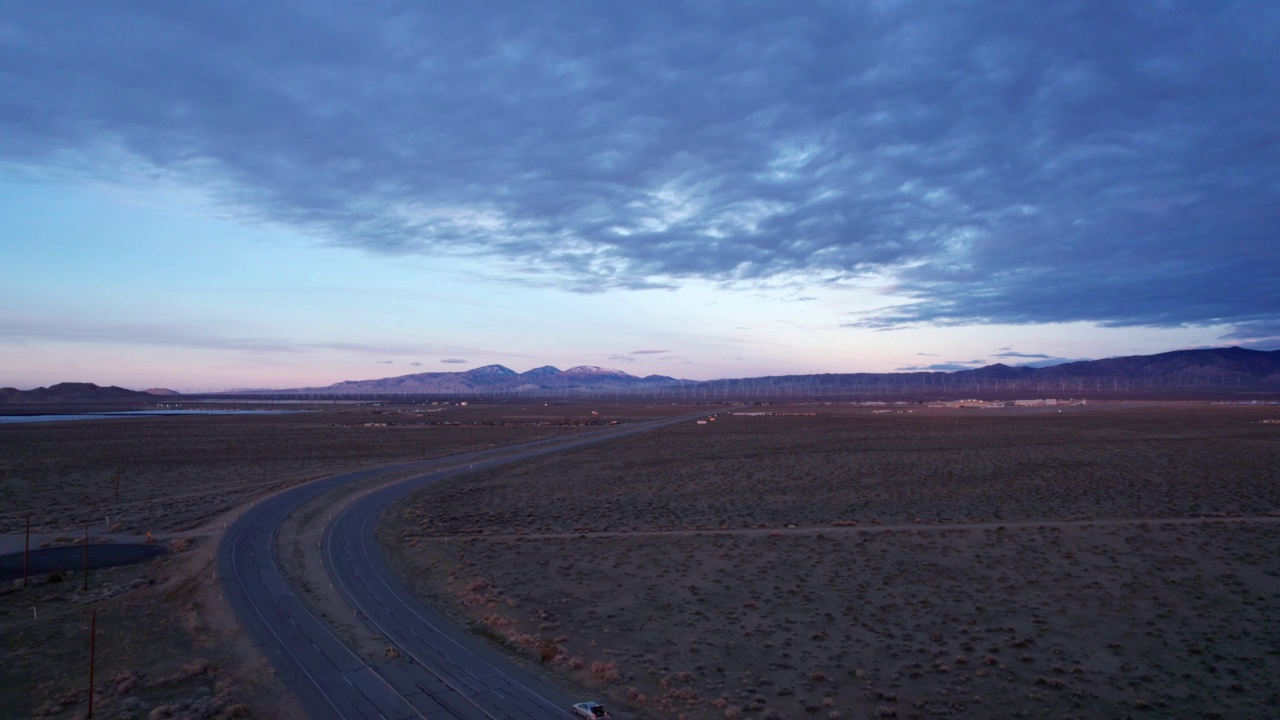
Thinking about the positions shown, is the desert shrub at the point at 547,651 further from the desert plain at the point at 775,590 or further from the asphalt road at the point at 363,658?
the asphalt road at the point at 363,658

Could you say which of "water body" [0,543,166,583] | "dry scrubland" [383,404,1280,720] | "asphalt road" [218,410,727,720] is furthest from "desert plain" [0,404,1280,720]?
"water body" [0,543,166,583]

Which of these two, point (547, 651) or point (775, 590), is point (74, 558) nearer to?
point (547, 651)

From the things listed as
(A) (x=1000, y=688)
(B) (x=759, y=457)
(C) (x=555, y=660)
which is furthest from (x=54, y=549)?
(B) (x=759, y=457)

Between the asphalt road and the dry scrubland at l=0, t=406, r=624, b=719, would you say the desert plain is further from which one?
the asphalt road

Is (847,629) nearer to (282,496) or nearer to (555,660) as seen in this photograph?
(555,660)

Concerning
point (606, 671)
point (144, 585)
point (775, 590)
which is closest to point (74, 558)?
point (144, 585)
